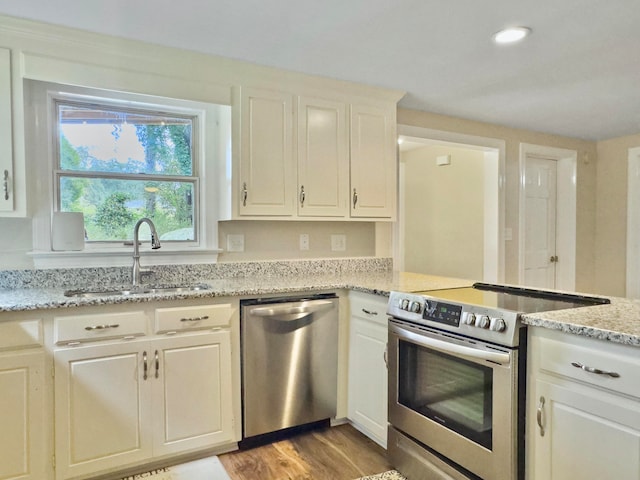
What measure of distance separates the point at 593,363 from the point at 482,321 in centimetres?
40

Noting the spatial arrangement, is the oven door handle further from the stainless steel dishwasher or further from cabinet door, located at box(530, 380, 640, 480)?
the stainless steel dishwasher

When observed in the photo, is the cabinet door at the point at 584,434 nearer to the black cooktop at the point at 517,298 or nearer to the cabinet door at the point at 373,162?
the black cooktop at the point at 517,298

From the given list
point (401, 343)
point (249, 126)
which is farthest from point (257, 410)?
point (249, 126)

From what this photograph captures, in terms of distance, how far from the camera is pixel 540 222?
15.1 feet

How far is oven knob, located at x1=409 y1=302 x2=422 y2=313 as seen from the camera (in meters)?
1.98

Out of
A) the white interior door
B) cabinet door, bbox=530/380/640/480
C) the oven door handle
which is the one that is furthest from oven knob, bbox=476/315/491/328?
the white interior door

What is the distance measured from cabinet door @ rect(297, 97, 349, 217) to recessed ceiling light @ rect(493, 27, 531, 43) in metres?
1.05

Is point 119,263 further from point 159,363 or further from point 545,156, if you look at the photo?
point 545,156

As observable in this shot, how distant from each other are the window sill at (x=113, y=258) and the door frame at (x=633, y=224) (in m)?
4.34

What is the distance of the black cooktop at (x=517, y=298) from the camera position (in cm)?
177

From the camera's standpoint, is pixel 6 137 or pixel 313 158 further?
pixel 313 158

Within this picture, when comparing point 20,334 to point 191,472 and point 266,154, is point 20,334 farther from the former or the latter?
point 266,154

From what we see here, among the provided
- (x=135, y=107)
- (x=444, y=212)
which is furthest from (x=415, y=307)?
(x=444, y=212)

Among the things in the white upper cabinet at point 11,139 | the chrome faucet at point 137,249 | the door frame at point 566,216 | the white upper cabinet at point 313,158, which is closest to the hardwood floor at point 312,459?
the chrome faucet at point 137,249
